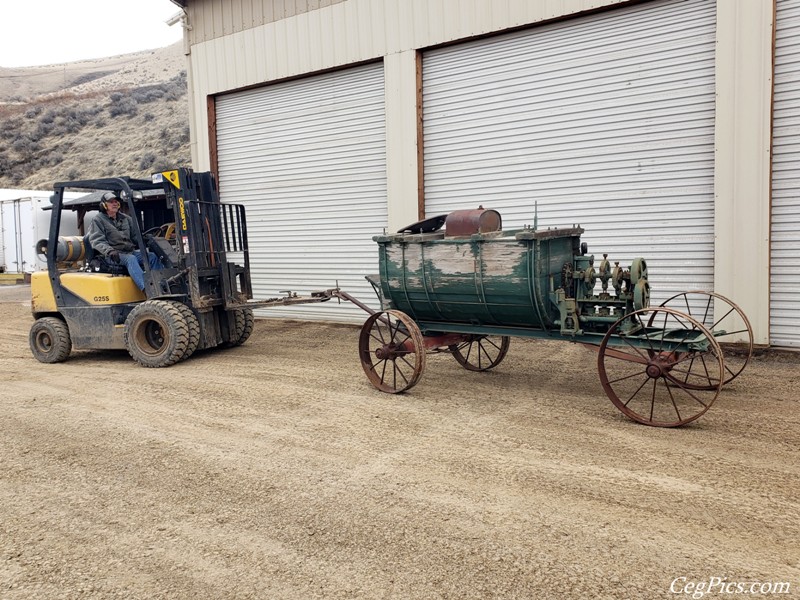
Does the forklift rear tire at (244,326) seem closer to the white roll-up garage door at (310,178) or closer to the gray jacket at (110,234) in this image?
the gray jacket at (110,234)

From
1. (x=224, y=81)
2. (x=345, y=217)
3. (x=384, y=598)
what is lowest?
(x=384, y=598)

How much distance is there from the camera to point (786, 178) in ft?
30.1

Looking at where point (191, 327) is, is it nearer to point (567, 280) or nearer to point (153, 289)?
point (153, 289)

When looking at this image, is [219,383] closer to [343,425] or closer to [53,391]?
[53,391]

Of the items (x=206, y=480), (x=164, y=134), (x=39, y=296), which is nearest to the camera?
(x=206, y=480)

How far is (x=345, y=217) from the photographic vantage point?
1381 centimetres

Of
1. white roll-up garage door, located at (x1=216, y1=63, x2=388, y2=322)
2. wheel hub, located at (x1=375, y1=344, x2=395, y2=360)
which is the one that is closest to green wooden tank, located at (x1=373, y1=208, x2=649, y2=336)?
wheel hub, located at (x1=375, y1=344, x2=395, y2=360)

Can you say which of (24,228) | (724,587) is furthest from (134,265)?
(24,228)

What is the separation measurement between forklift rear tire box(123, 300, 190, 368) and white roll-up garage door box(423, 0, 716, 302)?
5.25m

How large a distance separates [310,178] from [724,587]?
11999 mm

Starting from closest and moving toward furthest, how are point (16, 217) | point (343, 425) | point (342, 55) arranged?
point (343, 425) → point (342, 55) → point (16, 217)

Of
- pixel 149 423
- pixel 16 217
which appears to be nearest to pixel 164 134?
pixel 16 217

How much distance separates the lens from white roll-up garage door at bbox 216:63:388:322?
44.0ft

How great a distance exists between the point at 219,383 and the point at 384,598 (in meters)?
5.37
